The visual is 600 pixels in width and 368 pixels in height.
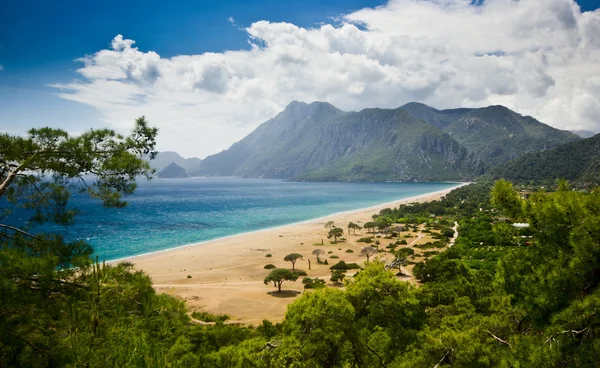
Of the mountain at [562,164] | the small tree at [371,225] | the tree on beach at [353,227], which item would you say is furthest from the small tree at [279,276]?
the mountain at [562,164]

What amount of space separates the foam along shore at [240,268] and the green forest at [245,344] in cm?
1360

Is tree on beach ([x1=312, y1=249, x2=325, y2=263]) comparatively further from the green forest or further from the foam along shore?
the green forest

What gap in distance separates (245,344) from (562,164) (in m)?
169

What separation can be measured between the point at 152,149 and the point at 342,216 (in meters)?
69.7

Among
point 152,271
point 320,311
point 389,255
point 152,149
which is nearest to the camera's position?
point 152,149

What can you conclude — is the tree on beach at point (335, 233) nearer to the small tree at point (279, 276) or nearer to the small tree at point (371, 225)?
the small tree at point (371, 225)

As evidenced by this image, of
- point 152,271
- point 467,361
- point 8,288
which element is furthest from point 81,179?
point 152,271

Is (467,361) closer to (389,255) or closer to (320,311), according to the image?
(320,311)

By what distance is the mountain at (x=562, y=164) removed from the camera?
118 meters

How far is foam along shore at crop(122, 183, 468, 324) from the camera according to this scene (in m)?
24.2

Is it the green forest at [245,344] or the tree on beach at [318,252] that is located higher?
the green forest at [245,344]

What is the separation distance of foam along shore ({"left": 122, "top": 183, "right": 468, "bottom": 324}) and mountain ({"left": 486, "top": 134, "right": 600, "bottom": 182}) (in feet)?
373

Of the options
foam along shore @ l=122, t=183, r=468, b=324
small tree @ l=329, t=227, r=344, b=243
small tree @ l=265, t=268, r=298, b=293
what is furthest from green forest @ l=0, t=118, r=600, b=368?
small tree @ l=329, t=227, r=344, b=243

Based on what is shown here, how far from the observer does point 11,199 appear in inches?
226
